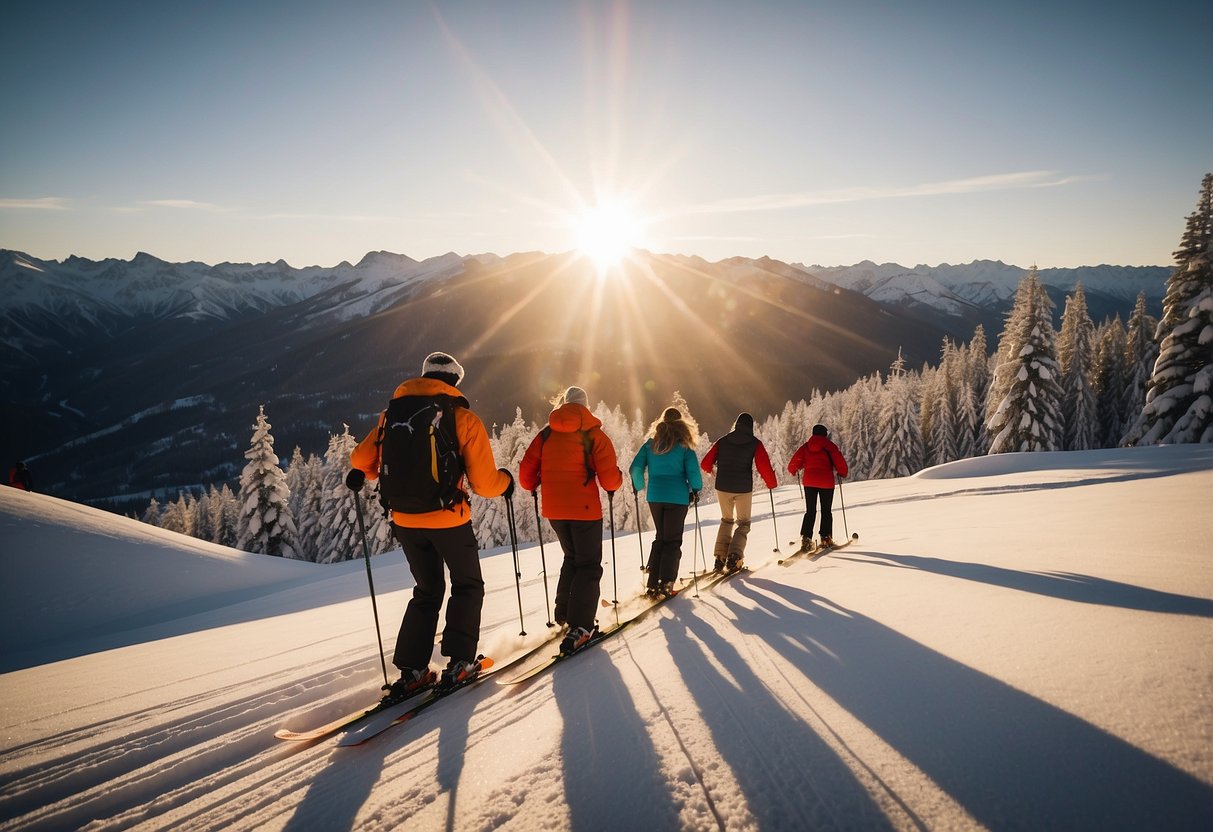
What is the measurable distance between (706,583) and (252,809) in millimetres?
5643

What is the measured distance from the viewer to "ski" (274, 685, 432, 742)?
12.1 feet

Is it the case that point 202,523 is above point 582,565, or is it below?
below

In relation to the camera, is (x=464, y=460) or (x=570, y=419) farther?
(x=570, y=419)

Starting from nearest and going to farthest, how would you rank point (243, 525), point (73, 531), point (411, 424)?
point (411, 424)
point (73, 531)
point (243, 525)

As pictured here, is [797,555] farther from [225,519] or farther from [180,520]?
[180,520]

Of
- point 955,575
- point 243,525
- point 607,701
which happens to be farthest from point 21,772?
point 243,525

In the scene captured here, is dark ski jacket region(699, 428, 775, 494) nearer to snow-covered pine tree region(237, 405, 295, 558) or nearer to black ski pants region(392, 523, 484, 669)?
black ski pants region(392, 523, 484, 669)

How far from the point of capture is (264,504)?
3184cm

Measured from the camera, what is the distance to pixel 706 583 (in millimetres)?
7461

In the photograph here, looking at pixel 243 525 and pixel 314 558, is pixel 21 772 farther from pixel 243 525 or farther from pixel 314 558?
pixel 314 558

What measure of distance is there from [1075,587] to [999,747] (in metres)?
3.42

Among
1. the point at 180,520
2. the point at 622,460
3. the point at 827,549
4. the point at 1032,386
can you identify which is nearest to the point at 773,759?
the point at 827,549

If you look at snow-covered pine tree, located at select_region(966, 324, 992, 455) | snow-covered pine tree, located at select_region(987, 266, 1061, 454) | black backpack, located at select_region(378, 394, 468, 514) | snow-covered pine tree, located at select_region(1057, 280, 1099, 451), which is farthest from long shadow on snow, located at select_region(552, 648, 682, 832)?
snow-covered pine tree, located at select_region(966, 324, 992, 455)

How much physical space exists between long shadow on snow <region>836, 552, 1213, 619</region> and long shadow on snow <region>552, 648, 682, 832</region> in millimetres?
4015
